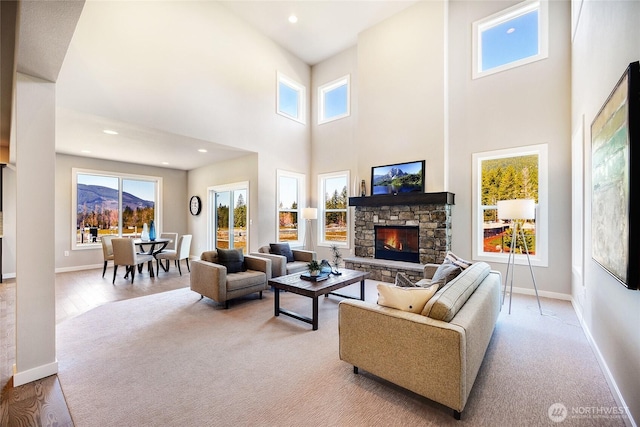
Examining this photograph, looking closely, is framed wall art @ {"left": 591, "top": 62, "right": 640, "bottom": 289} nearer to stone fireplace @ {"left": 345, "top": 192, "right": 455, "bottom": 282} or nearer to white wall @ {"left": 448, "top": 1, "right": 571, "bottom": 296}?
white wall @ {"left": 448, "top": 1, "right": 571, "bottom": 296}

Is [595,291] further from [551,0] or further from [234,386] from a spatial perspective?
[551,0]

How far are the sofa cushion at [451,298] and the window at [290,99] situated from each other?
5649mm

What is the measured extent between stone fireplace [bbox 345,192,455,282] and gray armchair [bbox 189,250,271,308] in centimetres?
226

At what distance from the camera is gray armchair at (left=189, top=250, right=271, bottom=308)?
368 cm

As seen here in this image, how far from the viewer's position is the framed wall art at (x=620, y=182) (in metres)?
1.53

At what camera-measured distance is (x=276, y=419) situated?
5.68 feet

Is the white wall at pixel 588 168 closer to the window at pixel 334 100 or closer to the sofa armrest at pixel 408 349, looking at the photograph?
the sofa armrest at pixel 408 349

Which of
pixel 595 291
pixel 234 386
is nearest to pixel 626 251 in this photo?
pixel 595 291

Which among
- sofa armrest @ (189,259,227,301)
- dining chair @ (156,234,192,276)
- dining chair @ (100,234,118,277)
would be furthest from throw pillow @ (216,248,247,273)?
dining chair @ (100,234,118,277)

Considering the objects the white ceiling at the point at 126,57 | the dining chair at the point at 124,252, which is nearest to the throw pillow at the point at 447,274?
the white ceiling at the point at 126,57

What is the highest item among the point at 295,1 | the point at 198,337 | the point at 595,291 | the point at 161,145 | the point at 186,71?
the point at 295,1

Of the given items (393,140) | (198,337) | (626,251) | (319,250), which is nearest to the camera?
(626,251)

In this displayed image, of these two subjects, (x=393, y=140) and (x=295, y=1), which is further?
(x=393, y=140)

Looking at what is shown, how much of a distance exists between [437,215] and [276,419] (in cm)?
429
